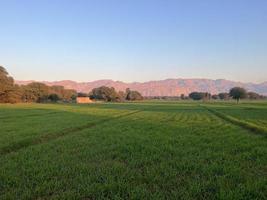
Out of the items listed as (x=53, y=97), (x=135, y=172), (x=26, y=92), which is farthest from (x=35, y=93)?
(x=135, y=172)

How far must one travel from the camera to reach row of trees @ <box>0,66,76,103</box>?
→ 10031 centimetres

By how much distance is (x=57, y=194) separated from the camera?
7.02m

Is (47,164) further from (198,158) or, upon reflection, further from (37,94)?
(37,94)

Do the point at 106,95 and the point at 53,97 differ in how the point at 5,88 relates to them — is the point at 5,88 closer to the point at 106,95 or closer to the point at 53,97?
the point at 53,97

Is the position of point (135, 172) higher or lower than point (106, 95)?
lower

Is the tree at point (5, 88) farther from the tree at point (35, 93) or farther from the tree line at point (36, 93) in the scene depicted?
the tree at point (35, 93)

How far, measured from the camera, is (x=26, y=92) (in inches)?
5330

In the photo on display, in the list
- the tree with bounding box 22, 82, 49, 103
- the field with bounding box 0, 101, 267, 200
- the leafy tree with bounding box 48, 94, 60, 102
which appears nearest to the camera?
the field with bounding box 0, 101, 267, 200

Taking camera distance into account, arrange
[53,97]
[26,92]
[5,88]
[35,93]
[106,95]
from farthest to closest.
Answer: [106,95], [53,97], [35,93], [26,92], [5,88]

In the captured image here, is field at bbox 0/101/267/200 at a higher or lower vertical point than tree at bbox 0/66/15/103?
lower

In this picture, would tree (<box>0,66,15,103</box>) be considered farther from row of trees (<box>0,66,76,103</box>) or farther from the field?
the field

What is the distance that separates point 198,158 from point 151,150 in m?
2.56

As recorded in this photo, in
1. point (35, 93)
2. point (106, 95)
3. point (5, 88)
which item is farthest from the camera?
point (106, 95)

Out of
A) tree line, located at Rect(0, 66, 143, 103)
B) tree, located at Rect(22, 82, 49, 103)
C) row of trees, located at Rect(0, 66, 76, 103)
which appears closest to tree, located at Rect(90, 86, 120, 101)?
tree line, located at Rect(0, 66, 143, 103)
